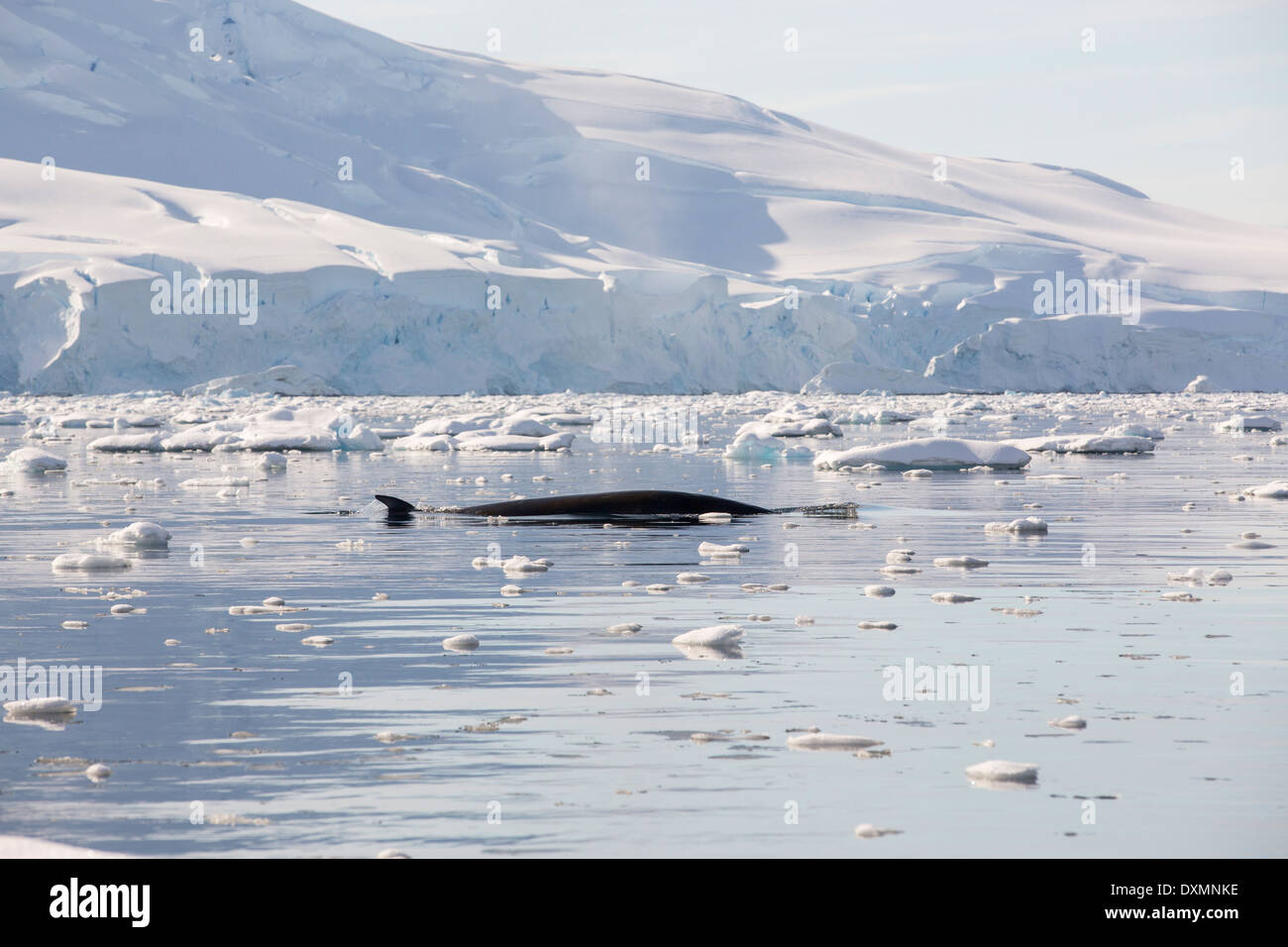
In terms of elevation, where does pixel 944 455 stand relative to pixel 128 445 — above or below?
below

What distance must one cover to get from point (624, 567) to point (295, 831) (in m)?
5.55

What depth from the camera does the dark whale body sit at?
12.4 m

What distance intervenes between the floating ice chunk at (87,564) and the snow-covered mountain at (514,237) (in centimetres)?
3703

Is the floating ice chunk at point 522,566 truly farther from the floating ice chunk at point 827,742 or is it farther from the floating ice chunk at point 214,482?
the floating ice chunk at point 214,482

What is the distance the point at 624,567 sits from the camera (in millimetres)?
9164

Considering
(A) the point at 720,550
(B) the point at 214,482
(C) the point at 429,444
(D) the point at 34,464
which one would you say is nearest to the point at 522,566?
(A) the point at 720,550

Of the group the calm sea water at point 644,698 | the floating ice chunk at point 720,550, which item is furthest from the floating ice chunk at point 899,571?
the floating ice chunk at point 720,550

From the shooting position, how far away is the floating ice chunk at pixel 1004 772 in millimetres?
4125

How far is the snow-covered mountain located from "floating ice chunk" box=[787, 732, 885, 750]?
42.4 metres

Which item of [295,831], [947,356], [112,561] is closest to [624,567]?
[112,561]

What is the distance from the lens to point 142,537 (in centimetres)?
1004

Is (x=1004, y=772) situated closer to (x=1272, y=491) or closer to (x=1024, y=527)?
(x=1024, y=527)

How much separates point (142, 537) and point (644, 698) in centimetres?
574
